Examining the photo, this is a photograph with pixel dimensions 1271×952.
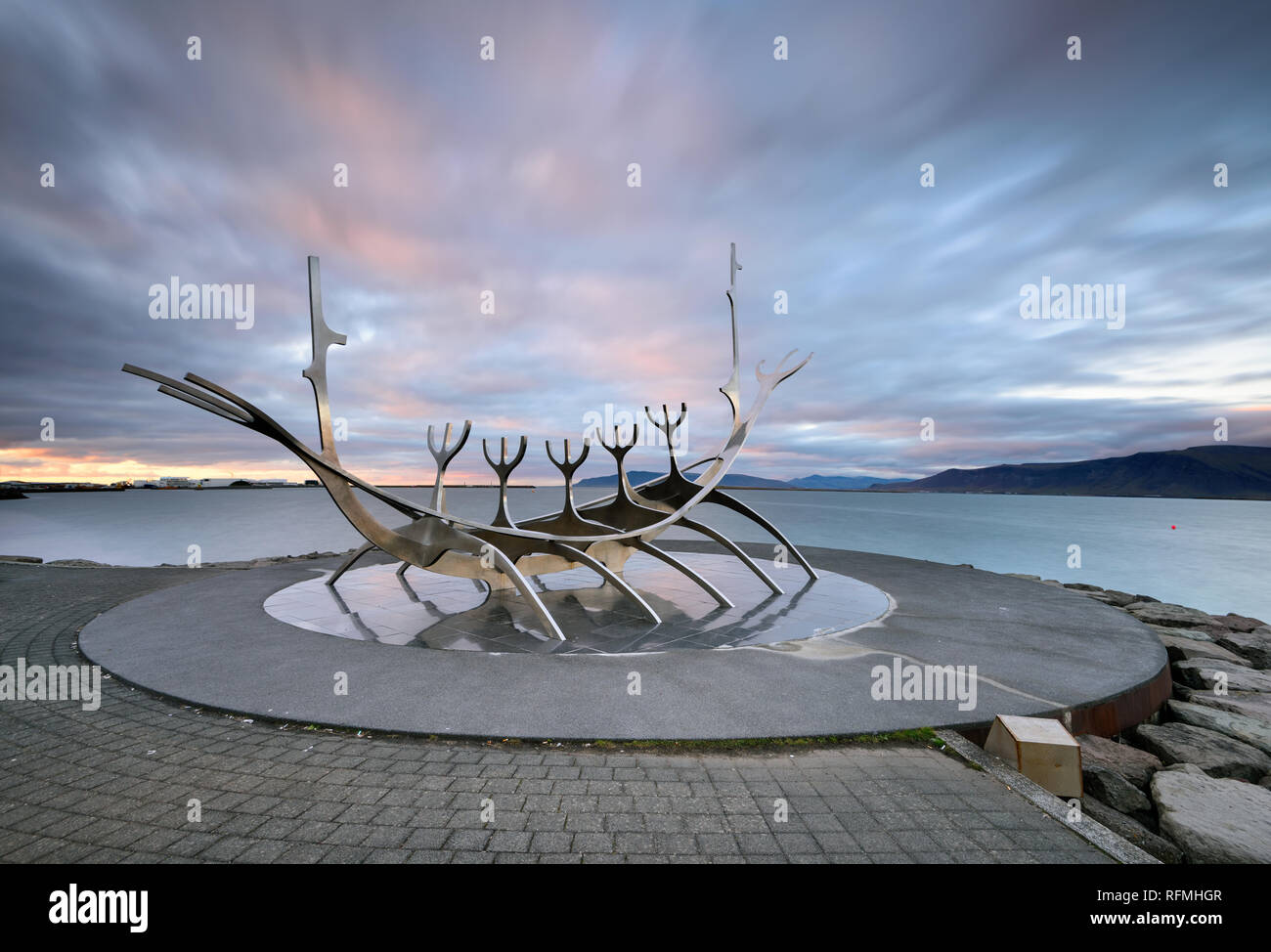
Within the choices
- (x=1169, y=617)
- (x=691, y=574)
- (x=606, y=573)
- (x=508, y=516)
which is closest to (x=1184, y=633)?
(x=1169, y=617)

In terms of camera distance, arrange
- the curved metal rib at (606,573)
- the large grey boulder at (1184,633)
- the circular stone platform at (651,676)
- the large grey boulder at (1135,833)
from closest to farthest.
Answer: the large grey boulder at (1135,833) < the circular stone platform at (651,676) < the curved metal rib at (606,573) < the large grey boulder at (1184,633)

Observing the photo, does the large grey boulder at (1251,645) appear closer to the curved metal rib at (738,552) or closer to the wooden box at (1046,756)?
the curved metal rib at (738,552)

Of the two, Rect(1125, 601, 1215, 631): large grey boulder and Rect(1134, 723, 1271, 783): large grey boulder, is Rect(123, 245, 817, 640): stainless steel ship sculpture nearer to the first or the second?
Rect(1134, 723, 1271, 783): large grey boulder

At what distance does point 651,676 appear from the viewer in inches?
219

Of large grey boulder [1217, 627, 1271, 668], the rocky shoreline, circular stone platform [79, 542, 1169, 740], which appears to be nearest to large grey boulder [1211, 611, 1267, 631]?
large grey boulder [1217, 627, 1271, 668]

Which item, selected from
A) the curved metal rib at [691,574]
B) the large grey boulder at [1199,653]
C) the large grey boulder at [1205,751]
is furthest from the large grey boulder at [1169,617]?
the curved metal rib at [691,574]

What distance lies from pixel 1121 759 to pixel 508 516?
8494mm

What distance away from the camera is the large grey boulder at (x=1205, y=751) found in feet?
15.5

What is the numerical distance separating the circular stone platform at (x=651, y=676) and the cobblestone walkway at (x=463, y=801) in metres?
0.35

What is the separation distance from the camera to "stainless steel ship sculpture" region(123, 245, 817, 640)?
704 centimetres

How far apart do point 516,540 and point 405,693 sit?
412 centimetres

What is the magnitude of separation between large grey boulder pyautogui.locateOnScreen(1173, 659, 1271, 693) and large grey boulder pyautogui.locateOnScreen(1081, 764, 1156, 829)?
162 inches
